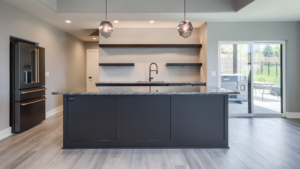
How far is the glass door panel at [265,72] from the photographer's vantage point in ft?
16.5

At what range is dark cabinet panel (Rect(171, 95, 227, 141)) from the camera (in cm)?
283

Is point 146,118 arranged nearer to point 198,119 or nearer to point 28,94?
point 198,119

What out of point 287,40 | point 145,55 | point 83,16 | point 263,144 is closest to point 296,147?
point 263,144

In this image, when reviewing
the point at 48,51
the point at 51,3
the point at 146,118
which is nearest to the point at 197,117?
the point at 146,118

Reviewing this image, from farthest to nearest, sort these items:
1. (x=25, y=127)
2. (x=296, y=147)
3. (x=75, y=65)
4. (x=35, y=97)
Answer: (x=75, y=65) < (x=35, y=97) < (x=25, y=127) < (x=296, y=147)

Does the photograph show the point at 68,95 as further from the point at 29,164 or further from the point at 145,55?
the point at 145,55

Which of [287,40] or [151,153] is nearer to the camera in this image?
[151,153]

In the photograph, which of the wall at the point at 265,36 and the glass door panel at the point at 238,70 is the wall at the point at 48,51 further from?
the glass door panel at the point at 238,70

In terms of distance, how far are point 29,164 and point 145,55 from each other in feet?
13.0

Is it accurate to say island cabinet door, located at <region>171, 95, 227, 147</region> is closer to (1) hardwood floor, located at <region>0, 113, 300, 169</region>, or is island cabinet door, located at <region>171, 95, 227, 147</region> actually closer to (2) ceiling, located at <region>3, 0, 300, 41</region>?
(1) hardwood floor, located at <region>0, 113, 300, 169</region>

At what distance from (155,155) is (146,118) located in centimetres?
52

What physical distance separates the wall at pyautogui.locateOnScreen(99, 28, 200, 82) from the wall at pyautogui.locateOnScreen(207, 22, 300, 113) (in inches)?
28.9

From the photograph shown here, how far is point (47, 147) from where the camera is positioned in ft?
9.53

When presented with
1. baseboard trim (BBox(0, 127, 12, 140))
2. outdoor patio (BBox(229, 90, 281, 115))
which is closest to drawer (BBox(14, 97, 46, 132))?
baseboard trim (BBox(0, 127, 12, 140))
